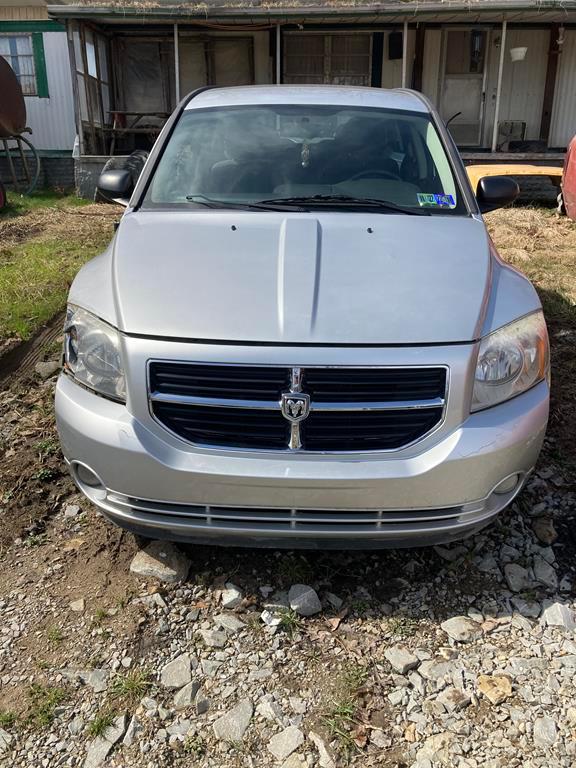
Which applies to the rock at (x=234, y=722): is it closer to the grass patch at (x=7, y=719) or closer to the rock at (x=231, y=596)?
the rock at (x=231, y=596)

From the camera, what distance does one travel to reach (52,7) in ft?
38.1

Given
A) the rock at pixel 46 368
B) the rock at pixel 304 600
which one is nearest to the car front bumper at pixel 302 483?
the rock at pixel 304 600

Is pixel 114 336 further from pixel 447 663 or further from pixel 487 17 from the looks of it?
pixel 487 17

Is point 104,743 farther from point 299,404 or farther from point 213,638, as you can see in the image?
point 299,404

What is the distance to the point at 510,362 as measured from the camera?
2.28 meters

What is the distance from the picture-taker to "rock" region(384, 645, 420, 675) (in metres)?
2.16

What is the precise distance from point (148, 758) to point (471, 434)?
1387 millimetres

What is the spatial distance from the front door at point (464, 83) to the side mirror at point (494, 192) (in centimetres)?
1176

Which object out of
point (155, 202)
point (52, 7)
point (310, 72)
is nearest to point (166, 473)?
point (155, 202)

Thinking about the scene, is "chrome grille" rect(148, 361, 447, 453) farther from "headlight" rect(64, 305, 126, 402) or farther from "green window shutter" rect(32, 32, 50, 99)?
"green window shutter" rect(32, 32, 50, 99)

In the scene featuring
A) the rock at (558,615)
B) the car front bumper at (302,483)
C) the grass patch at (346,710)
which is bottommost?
the grass patch at (346,710)

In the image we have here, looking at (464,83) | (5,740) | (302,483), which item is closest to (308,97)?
(302,483)

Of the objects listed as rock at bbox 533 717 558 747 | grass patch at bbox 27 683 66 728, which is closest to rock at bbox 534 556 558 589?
rock at bbox 533 717 558 747

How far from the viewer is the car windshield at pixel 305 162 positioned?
10.3ft
